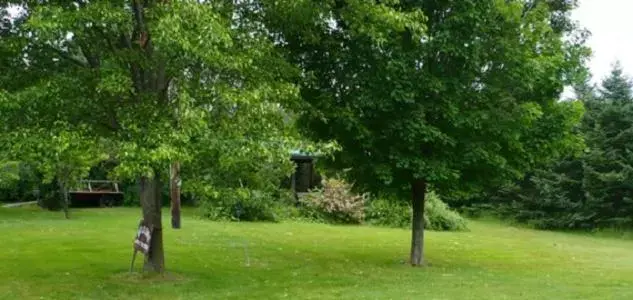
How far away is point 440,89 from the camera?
11.6 metres

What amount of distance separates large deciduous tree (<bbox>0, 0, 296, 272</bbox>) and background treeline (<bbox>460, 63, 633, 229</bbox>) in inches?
744

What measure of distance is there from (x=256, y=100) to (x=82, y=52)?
10.3 ft

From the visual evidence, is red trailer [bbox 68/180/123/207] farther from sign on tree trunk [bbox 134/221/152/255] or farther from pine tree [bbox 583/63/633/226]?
sign on tree trunk [bbox 134/221/152/255]

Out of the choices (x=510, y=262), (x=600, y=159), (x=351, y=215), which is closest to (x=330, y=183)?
(x=351, y=215)

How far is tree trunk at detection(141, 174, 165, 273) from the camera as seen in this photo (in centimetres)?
1077

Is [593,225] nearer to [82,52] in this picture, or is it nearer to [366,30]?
[366,30]

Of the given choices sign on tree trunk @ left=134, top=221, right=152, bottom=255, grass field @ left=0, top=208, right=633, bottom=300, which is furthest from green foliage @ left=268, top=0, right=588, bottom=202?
sign on tree trunk @ left=134, top=221, right=152, bottom=255

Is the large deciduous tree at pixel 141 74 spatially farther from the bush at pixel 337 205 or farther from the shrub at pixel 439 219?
the shrub at pixel 439 219

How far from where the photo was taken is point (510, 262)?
577 inches

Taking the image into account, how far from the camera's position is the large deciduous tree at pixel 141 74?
7.81 metres

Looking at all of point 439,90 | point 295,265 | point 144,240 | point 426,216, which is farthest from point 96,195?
point 439,90

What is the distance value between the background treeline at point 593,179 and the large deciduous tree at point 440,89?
45.1 feet

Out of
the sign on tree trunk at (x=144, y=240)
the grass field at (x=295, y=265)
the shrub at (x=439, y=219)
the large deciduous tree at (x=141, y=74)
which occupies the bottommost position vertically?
the grass field at (x=295, y=265)

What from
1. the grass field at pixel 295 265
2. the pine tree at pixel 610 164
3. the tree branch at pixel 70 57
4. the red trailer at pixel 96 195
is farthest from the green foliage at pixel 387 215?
the tree branch at pixel 70 57
